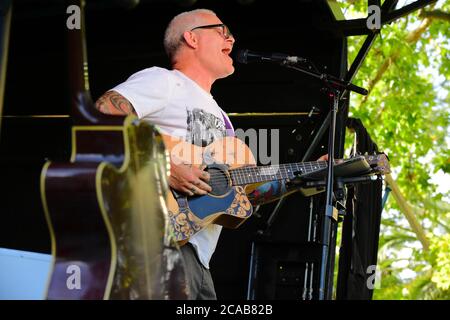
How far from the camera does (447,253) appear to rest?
36.0 feet

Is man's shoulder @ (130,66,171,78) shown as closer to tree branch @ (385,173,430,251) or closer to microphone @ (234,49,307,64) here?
microphone @ (234,49,307,64)

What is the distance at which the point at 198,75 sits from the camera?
4094 millimetres

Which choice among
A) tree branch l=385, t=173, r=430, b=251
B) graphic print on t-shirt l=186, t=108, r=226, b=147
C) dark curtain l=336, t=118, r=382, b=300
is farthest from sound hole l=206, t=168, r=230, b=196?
tree branch l=385, t=173, r=430, b=251

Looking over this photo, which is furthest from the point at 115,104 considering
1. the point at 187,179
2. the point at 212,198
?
the point at 212,198

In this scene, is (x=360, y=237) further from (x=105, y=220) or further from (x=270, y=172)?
(x=105, y=220)

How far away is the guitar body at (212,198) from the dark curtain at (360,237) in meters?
1.29

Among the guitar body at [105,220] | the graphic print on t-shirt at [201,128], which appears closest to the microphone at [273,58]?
the graphic print on t-shirt at [201,128]

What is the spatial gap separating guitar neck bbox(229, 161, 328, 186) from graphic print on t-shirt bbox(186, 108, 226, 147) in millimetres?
210

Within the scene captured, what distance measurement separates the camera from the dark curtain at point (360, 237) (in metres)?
5.05

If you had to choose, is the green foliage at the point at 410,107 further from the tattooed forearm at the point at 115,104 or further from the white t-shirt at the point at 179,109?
the tattooed forearm at the point at 115,104

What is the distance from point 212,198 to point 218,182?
0.39 ft

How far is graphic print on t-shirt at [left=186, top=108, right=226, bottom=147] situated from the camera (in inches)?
149
